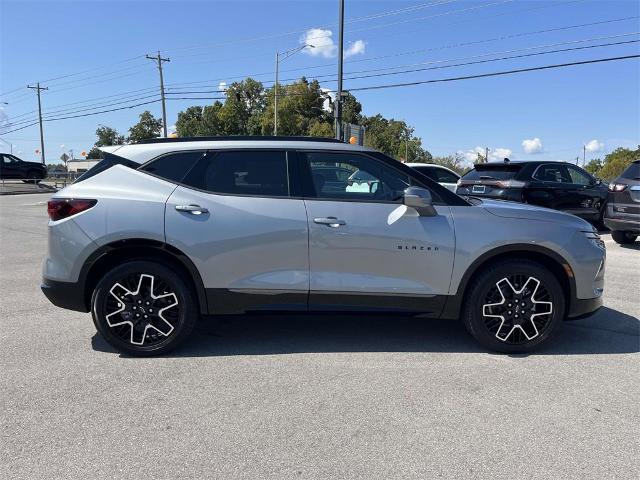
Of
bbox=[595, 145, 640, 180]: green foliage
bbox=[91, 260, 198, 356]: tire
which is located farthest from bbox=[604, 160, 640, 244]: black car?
bbox=[595, 145, 640, 180]: green foliage

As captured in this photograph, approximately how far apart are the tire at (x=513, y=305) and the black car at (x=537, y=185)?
5.87 m

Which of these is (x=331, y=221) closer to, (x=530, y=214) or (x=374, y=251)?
(x=374, y=251)

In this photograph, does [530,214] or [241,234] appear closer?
[241,234]

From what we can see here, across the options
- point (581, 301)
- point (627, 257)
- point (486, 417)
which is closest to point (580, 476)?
point (486, 417)

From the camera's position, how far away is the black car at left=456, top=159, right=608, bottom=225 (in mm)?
10203

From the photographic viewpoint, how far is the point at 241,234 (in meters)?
3.94

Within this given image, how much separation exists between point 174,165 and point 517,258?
300 cm

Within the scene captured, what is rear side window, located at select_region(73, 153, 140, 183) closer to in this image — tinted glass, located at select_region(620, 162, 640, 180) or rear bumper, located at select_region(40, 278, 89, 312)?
rear bumper, located at select_region(40, 278, 89, 312)

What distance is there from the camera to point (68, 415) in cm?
313

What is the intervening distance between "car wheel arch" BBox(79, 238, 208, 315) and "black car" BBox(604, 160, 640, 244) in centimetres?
845

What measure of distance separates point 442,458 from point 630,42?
67.4 ft

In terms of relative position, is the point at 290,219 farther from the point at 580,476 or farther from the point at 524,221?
the point at 580,476

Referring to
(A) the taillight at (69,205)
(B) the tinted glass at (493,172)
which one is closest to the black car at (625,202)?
(B) the tinted glass at (493,172)

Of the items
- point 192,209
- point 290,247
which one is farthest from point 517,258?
point 192,209
